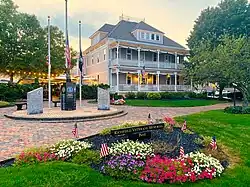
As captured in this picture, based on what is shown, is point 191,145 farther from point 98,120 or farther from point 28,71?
point 28,71

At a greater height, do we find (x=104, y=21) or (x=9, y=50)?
(x=104, y=21)

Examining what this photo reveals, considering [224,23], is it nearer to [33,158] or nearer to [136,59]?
[136,59]

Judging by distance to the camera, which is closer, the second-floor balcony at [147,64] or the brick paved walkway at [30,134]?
the brick paved walkway at [30,134]

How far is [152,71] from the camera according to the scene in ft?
100

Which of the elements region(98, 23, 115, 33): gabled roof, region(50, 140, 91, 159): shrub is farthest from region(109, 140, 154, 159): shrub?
region(98, 23, 115, 33): gabled roof

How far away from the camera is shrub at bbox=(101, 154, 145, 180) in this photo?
459 cm

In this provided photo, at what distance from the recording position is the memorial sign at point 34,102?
13297 millimetres

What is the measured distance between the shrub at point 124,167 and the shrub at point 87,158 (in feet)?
1.20

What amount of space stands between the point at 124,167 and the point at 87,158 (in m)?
1.07

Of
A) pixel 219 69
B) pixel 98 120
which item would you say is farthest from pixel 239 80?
pixel 98 120

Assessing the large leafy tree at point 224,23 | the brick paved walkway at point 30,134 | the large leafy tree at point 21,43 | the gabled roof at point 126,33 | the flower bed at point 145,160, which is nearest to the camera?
the flower bed at point 145,160

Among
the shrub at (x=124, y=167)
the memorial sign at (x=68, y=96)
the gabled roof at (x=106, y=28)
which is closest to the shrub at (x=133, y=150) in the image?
the shrub at (x=124, y=167)

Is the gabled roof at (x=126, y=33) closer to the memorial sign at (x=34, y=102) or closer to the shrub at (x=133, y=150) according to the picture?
the memorial sign at (x=34, y=102)

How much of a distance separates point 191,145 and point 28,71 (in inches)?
1070
